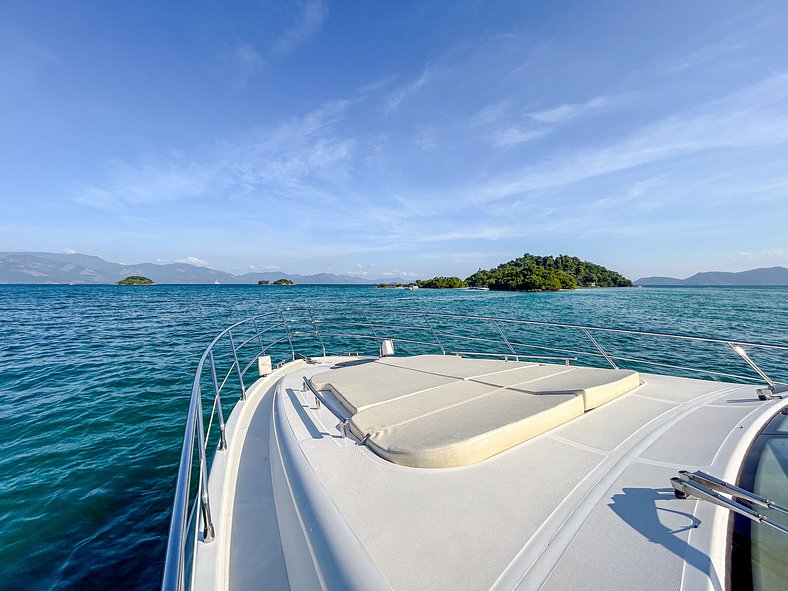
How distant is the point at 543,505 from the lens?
1.20 meters

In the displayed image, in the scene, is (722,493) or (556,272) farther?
(556,272)

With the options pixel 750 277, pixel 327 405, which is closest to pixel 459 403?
pixel 327 405

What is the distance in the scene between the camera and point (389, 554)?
3.28ft

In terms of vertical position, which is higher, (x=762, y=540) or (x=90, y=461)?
(x=762, y=540)

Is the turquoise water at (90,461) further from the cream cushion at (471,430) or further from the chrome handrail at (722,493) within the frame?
the chrome handrail at (722,493)

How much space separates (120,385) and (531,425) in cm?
667

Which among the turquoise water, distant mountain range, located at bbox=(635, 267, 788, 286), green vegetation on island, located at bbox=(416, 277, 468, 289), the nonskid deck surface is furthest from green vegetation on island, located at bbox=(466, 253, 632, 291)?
distant mountain range, located at bbox=(635, 267, 788, 286)

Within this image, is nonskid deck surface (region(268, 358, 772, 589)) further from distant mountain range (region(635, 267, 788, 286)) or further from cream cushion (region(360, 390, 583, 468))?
distant mountain range (region(635, 267, 788, 286))

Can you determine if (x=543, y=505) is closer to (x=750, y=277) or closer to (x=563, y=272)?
(x=563, y=272)

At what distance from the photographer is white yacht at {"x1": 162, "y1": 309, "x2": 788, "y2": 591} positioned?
0.92m

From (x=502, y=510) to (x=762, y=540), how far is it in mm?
733

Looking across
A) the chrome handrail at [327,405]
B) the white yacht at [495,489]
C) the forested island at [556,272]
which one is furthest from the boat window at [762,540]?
the forested island at [556,272]

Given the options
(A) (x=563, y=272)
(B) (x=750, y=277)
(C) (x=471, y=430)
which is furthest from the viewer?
(B) (x=750, y=277)

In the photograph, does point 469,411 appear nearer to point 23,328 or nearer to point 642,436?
point 642,436
